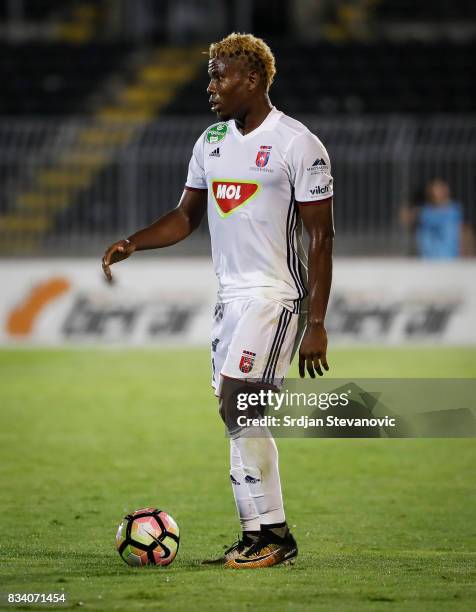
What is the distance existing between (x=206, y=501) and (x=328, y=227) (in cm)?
278

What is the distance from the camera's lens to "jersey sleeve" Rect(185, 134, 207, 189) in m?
5.84

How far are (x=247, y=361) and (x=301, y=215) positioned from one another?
659mm

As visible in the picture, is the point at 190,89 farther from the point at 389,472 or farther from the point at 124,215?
the point at 389,472

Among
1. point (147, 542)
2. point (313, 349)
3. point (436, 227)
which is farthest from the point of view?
point (436, 227)

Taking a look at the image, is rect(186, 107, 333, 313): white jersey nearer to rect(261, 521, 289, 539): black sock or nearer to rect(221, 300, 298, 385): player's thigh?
rect(221, 300, 298, 385): player's thigh

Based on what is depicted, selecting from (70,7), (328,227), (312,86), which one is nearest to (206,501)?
(328,227)

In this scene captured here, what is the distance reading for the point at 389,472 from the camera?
8.92m

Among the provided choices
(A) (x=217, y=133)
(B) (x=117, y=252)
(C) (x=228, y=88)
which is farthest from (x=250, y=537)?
(C) (x=228, y=88)

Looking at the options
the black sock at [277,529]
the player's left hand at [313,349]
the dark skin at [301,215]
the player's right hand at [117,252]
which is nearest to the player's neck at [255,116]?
the dark skin at [301,215]

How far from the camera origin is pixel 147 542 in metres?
5.73

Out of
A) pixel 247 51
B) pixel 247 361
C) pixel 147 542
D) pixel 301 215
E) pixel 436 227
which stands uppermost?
pixel 247 51

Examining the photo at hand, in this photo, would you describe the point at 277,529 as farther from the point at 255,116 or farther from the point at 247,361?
the point at 255,116

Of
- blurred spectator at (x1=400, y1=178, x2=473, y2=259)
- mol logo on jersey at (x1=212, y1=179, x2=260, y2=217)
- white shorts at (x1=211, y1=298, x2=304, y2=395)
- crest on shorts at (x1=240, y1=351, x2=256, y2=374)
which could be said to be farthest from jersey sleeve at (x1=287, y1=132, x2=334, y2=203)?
blurred spectator at (x1=400, y1=178, x2=473, y2=259)

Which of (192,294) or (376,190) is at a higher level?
(376,190)
